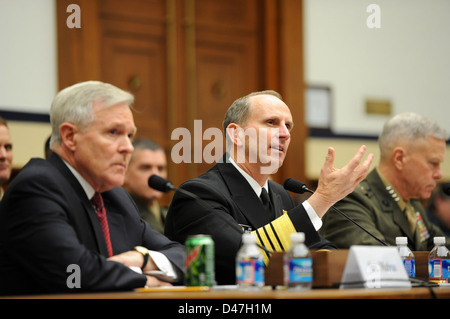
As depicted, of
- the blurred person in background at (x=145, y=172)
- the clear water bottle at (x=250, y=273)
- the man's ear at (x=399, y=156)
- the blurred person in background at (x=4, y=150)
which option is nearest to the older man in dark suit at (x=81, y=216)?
the clear water bottle at (x=250, y=273)

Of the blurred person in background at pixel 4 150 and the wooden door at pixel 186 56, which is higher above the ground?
the wooden door at pixel 186 56

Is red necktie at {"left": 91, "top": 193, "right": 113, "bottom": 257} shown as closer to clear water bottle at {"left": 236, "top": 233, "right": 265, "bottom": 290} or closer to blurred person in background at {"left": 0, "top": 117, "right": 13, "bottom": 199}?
clear water bottle at {"left": 236, "top": 233, "right": 265, "bottom": 290}

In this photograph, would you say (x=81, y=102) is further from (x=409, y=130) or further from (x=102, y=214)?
(x=409, y=130)

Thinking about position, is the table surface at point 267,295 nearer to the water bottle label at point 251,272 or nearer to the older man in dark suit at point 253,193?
the water bottle label at point 251,272

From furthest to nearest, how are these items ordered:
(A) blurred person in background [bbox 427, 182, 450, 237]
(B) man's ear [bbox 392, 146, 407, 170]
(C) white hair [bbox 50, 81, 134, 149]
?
(A) blurred person in background [bbox 427, 182, 450, 237], (B) man's ear [bbox 392, 146, 407, 170], (C) white hair [bbox 50, 81, 134, 149]

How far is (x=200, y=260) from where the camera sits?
1.91 m

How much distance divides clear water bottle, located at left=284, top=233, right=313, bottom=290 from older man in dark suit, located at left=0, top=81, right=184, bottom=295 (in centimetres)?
42

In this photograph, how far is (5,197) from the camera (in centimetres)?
211

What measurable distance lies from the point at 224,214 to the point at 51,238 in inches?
31.8

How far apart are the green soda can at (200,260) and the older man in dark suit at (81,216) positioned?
0.60ft

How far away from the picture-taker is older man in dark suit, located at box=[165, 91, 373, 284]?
8.11ft

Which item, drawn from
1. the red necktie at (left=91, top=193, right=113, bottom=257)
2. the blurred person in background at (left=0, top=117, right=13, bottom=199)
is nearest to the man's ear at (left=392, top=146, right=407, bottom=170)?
the red necktie at (left=91, top=193, right=113, bottom=257)

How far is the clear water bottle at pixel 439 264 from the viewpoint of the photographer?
2.56 meters

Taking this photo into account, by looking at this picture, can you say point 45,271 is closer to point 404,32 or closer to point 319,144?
point 319,144
